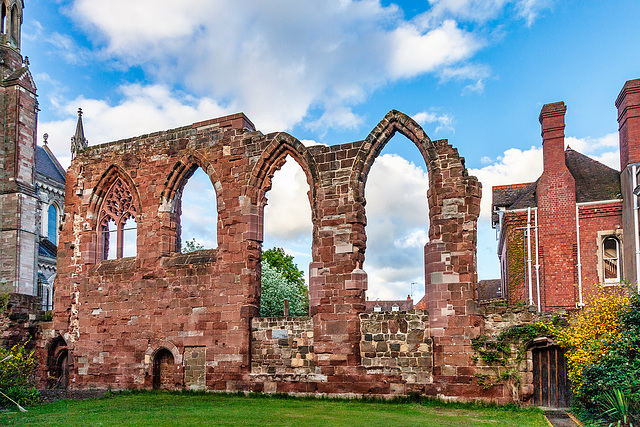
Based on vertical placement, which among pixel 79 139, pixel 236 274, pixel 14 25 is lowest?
pixel 236 274

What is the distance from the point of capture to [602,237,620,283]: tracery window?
19.9 metres

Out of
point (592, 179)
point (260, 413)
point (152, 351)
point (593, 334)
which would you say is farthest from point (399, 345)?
point (592, 179)

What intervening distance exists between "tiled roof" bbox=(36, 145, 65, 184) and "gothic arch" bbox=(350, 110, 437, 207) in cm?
3377

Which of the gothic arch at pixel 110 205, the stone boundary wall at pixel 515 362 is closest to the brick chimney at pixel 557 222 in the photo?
the stone boundary wall at pixel 515 362

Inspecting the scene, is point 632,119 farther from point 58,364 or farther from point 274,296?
point 274,296

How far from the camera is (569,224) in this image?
20125 millimetres

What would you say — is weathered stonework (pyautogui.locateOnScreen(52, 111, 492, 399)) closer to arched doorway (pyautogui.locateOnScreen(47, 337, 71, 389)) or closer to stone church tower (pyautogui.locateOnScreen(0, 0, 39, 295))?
arched doorway (pyautogui.locateOnScreen(47, 337, 71, 389))

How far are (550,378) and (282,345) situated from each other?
21.0ft

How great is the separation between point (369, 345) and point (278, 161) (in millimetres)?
5655

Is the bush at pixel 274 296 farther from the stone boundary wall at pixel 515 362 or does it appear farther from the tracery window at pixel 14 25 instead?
the stone boundary wall at pixel 515 362

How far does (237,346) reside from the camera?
605 inches

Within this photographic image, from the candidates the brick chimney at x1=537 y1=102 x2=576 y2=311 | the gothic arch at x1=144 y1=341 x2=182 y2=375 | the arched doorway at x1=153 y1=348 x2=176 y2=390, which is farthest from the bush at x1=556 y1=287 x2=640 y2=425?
the arched doorway at x1=153 y1=348 x2=176 y2=390

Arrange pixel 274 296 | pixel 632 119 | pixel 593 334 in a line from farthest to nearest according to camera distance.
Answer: pixel 274 296, pixel 632 119, pixel 593 334

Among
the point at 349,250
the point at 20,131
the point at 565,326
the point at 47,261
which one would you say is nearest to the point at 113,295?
the point at 349,250
